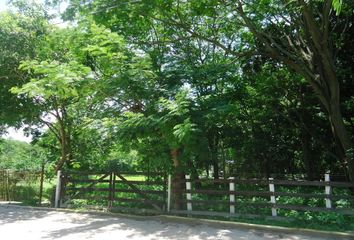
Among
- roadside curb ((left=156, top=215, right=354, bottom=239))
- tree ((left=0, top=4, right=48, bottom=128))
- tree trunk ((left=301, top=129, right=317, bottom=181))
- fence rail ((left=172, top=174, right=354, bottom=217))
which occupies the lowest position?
roadside curb ((left=156, top=215, right=354, bottom=239))

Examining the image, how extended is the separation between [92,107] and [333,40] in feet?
39.0

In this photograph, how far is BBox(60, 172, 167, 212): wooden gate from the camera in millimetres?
12956

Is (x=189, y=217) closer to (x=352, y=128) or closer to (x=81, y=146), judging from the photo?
(x=81, y=146)

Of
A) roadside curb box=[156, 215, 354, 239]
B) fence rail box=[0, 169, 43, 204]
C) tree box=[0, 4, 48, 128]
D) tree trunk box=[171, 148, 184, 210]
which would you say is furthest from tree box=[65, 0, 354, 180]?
fence rail box=[0, 169, 43, 204]

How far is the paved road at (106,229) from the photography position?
31.1 feet

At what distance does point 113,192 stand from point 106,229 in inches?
135

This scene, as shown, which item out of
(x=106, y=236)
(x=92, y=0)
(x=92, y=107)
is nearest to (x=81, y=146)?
(x=92, y=107)

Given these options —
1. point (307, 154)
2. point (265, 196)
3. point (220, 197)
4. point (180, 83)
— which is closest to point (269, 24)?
point (180, 83)

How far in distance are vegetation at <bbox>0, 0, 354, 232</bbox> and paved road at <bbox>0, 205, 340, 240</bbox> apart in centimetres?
215

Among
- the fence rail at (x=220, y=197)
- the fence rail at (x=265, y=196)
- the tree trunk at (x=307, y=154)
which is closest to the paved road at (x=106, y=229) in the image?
the fence rail at (x=220, y=197)

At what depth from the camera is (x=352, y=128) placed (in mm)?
20297

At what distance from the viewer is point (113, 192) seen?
13922 millimetres

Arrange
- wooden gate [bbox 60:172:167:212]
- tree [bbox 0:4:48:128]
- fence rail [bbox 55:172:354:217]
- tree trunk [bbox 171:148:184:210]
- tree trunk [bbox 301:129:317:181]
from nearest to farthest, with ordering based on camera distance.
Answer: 1. fence rail [bbox 55:172:354:217]
2. tree trunk [bbox 171:148:184:210]
3. wooden gate [bbox 60:172:167:212]
4. tree [bbox 0:4:48:128]
5. tree trunk [bbox 301:129:317:181]

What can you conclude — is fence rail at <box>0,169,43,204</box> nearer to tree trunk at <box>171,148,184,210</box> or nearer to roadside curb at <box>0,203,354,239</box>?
roadside curb at <box>0,203,354,239</box>
